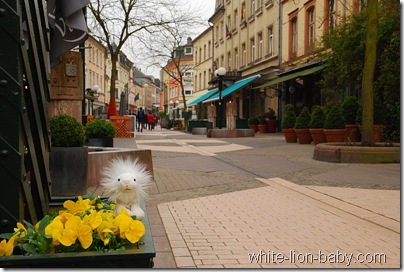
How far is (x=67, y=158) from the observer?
6.04 metres

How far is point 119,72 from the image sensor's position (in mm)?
77375

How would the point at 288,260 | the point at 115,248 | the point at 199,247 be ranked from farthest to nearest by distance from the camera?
the point at 199,247, the point at 288,260, the point at 115,248

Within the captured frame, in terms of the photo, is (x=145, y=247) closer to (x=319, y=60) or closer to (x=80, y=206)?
(x=80, y=206)

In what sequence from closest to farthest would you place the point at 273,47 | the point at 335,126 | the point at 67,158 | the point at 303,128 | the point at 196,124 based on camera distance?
the point at 67,158 < the point at 335,126 < the point at 303,128 < the point at 273,47 < the point at 196,124

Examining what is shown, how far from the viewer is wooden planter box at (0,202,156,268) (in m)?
1.68

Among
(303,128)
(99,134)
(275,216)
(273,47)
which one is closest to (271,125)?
(273,47)

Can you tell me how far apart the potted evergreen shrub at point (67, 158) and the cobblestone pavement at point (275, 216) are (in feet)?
3.39

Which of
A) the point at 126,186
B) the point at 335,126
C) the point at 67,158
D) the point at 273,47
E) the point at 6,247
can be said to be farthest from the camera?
the point at 273,47

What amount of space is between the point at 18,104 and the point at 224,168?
8374mm

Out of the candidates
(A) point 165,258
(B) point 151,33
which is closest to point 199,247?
(A) point 165,258

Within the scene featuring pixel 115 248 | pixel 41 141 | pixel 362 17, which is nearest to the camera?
pixel 115 248

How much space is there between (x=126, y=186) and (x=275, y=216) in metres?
3.20

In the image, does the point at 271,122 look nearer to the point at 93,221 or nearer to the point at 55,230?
the point at 93,221

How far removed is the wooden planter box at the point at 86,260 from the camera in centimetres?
168
